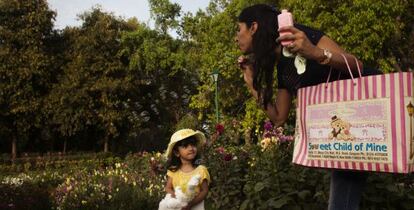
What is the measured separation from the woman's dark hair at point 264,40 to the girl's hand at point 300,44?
0.98 ft

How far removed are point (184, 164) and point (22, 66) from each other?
28.8 meters

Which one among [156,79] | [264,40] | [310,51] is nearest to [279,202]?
[264,40]

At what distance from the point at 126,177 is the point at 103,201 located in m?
2.74

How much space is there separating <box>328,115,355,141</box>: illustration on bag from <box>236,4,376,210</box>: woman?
218mm

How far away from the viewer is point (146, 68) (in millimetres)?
37531

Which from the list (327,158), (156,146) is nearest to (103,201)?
(327,158)

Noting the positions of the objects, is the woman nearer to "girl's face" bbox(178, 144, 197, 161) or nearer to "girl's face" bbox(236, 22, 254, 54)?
"girl's face" bbox(236, 22, 254, 54)

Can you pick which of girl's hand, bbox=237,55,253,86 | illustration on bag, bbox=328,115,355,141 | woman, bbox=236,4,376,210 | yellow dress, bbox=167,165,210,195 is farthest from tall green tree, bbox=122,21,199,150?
illustration on bag, bbox=328,115,355,141

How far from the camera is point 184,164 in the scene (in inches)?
192

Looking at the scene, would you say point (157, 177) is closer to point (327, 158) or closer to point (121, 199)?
point (121, 199)

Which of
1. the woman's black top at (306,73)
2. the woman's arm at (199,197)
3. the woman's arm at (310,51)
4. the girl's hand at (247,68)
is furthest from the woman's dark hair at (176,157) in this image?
the woman's arm at (310,51)

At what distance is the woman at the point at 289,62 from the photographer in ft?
7.86

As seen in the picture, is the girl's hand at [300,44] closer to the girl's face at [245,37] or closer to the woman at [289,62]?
the woman at [289,62]

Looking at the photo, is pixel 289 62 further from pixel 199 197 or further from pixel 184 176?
pixel 184 176
